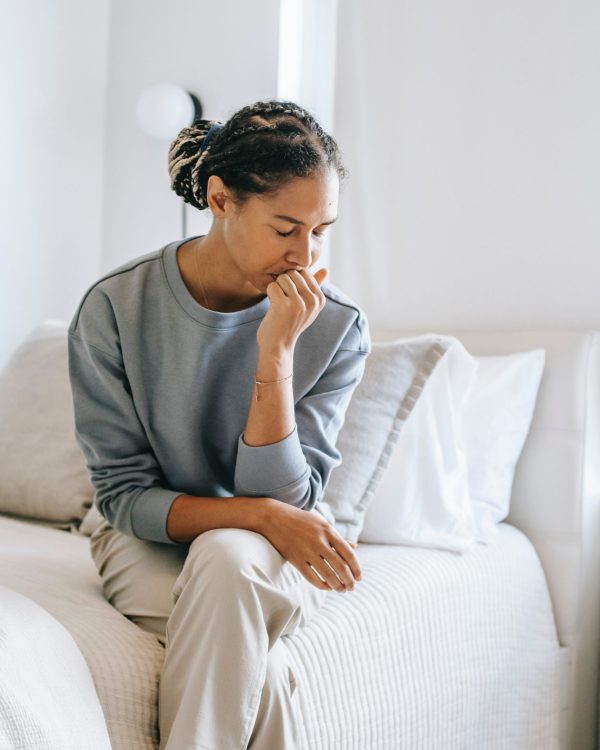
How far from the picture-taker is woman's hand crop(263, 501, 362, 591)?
112cm

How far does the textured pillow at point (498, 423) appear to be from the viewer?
1787mm

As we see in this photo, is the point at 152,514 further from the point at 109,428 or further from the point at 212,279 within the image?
the point at 212,279

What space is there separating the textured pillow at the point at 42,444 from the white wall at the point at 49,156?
0.68 metres

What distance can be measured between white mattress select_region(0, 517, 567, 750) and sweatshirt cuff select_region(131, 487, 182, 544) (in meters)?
0.12

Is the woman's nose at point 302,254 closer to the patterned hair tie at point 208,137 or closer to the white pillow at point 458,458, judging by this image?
the patterned hair tie at point 208,137

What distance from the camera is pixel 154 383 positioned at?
1.31 metres

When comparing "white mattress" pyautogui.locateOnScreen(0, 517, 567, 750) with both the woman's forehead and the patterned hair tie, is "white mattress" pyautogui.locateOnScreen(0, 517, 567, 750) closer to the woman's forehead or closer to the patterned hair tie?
the woman's forehead

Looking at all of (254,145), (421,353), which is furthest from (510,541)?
(254,145)

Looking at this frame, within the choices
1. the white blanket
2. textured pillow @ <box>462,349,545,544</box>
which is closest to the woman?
the white blanket

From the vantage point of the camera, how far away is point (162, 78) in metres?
2.76

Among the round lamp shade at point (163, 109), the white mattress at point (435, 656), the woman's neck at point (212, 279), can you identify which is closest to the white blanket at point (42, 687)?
the white mattress at point (435, 656)

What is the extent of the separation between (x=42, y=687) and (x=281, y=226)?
2.14ft

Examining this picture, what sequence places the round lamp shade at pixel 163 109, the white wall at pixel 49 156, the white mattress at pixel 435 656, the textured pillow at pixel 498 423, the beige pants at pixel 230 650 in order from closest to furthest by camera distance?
the beige pants at pixel 230 650 < the white mattress at pixel 435 656 < the textured pillow at pixel 498 423 < the round lamp shade at pixel 163 109 < the white wall at pixel 49 156

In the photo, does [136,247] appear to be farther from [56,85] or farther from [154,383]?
[154,383]
